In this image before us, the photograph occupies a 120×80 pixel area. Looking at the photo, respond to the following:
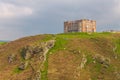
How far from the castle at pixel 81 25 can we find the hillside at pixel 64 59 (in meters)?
23.5

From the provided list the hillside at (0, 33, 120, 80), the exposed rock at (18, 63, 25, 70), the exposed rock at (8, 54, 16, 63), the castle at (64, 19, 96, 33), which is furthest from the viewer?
the castle at (64, 19, 96, 33)

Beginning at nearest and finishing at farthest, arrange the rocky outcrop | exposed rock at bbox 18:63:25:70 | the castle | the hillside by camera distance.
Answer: the hillside → exposed rock at bbox 18:63:25:70 → the rocky outcrop → the castle

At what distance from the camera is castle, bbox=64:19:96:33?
182012 mm

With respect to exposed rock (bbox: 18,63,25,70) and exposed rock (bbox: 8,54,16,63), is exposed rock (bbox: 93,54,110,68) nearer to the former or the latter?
exposed rock (bbox: 18,63,25,70)

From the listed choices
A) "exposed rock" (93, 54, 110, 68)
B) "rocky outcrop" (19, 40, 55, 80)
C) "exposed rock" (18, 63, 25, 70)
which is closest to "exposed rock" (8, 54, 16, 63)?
"rocky outcrop" (19, 40, 55, 80)

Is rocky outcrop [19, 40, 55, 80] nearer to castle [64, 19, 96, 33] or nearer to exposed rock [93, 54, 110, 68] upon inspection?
exposed rock [93, 54, 110, 68]

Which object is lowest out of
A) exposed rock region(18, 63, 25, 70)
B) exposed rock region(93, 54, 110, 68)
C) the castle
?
exposed rock region(18, 63, 25, 70)

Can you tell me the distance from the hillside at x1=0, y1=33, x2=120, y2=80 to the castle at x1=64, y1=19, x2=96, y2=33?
77.2ft

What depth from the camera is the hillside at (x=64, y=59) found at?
13025 centimetres

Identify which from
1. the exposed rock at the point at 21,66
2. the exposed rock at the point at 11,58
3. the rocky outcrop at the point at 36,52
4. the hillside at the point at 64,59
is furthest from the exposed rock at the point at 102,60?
the exposed rock at the point at 11,58

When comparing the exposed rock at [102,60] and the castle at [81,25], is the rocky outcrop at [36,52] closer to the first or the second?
the exposed rock at [102,60]

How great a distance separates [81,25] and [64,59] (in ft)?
157

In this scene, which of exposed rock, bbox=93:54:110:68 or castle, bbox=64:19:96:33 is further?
castle, bbox=64:19:96:33

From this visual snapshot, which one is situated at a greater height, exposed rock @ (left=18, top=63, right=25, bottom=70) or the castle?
the castle
